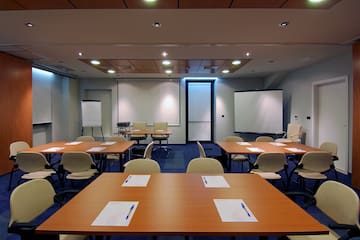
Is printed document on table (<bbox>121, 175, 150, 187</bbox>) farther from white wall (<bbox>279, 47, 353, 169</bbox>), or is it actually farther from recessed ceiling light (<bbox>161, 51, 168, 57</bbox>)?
white wall (<bbox>279, 47, 353, 169</bbox>)

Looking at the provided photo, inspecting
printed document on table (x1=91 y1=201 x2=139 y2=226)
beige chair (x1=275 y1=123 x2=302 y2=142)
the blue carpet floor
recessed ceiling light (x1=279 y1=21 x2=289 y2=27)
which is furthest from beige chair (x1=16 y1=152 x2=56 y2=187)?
→ beige chair (x1=275 y1=123 x2=302 y2=142)

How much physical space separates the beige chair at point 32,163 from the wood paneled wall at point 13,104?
206 centimetres

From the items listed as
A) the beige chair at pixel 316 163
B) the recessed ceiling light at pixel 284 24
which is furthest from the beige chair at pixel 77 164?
the recessed ceiling light at pixel 284 24

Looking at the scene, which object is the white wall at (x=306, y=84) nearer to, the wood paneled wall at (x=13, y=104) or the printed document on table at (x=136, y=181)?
the printed document on table at (x=136, y=181)

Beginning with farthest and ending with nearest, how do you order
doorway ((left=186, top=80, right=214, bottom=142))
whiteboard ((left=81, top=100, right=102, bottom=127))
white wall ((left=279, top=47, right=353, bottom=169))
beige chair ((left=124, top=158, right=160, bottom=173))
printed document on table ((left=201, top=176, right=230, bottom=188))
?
1. doorway ((left=186, top=80, right=214, bottom=142))
2. whiteboard ((left=81, top=100, right=102, bottom=127))
3. white wall ((left=279, top=47, right=353, bottom=169))
4. beige chair ((left=124, top=158, right=160, bottom=173))
5. printed document on table ((left=201, top=176, right=230, bottom=188))

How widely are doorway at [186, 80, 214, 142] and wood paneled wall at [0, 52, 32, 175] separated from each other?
5678mm

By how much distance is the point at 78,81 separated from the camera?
920 centimetres

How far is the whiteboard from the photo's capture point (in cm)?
870

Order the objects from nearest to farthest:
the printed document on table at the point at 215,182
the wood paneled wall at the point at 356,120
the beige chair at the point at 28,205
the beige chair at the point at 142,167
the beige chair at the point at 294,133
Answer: the beige chair at the point at 28,205, the printed document on table at the point at 215,182, the beige chair at the point at 142,167, the wood paneled wall at the point at 356,120, the beige chair at the point at 294,133

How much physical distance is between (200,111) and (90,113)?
14.3 ft

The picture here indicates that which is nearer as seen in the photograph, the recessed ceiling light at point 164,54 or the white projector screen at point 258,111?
the recessed ceiling light at point 164,54

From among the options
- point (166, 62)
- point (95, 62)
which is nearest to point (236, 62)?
point (166, 62)

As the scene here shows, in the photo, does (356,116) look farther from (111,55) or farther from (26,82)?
(26,82)

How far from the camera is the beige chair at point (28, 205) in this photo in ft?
5.06
